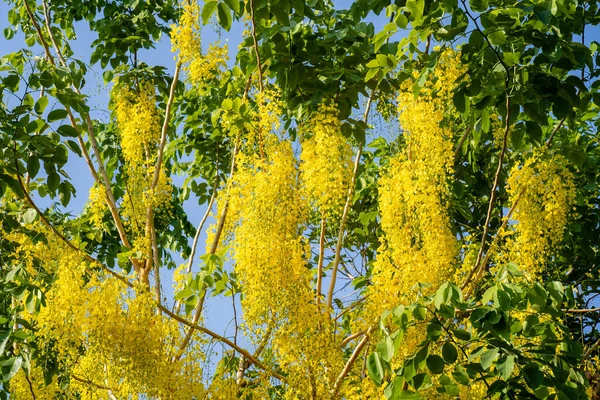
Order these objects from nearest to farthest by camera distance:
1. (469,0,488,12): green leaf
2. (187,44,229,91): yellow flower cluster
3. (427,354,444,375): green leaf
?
(427,354,444,375): green leaf, (469,0,488,12): green leaf, (187,44,229,91): yellow flower cluster

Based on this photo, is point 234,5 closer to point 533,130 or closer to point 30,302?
point 533,130

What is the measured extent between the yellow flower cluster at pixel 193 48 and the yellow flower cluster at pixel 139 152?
37cm

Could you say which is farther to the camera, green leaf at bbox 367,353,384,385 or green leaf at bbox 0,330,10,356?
green leaf at bbox 0,330,10,356

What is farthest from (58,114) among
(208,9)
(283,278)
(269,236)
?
(283,278)

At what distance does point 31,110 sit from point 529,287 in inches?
84.2

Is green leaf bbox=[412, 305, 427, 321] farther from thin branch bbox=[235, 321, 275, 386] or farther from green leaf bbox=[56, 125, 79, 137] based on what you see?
green leaf bbox=[56, 125, 79, 137]

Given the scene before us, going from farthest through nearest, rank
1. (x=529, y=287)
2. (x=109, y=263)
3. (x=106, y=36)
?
(x=109, y=263), (x=106, y=36), (x=529, y=287)

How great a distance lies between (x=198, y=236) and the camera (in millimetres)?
3705

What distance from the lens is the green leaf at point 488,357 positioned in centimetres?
190

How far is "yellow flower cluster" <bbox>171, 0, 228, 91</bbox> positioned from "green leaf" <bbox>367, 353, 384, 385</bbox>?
179cm

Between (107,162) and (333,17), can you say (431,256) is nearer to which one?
(333,17)

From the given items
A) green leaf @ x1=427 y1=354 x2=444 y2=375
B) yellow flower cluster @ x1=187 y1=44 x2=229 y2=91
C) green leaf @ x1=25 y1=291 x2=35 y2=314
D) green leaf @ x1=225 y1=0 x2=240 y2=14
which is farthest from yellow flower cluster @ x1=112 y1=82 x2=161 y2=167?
green leaf @ x1=427 y1=354 x2=444 y2=375

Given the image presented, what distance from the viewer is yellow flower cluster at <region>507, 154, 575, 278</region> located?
2861 millimetres

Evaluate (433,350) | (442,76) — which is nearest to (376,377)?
(433,350)
